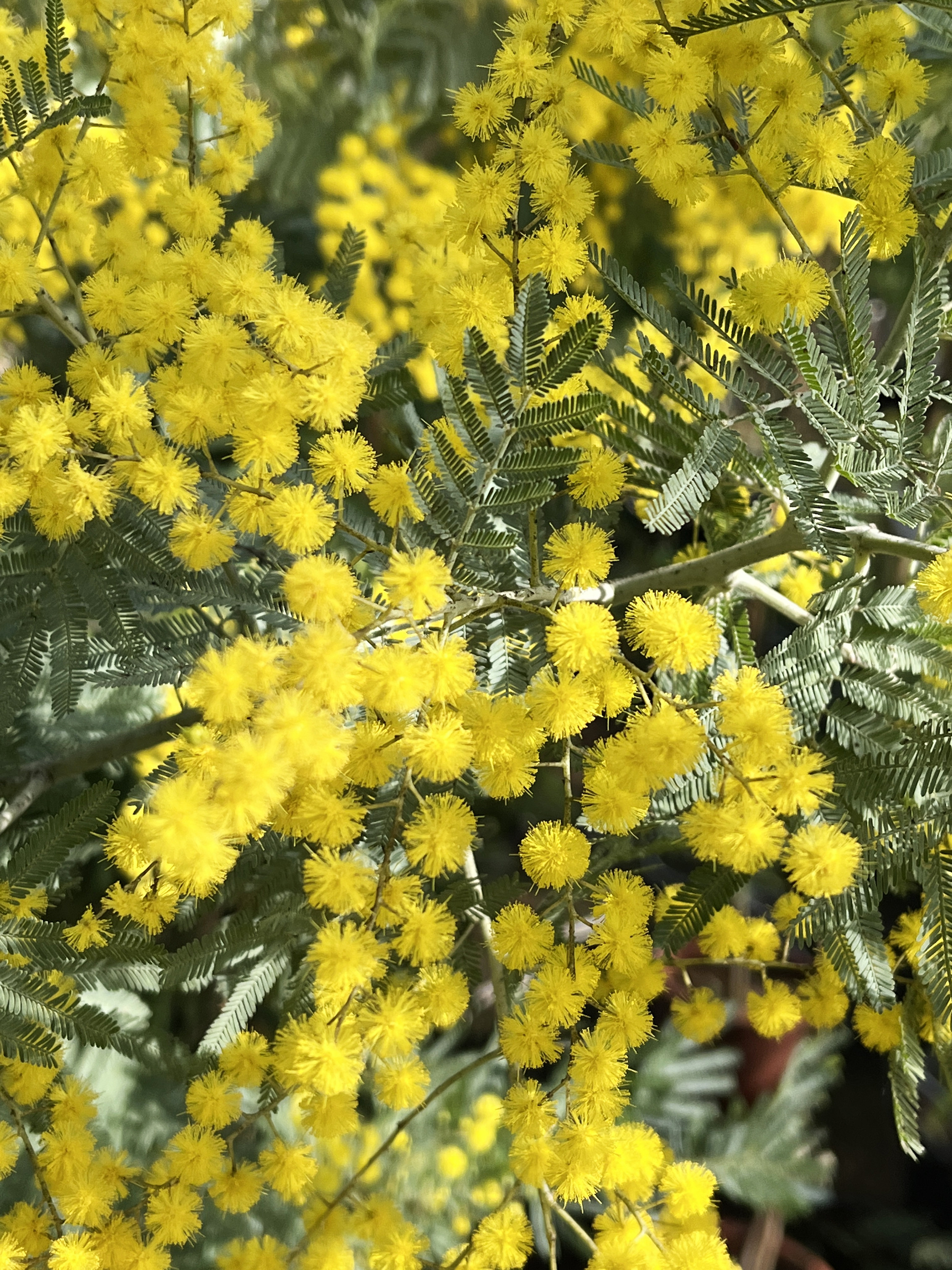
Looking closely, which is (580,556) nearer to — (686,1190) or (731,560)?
(731,560)

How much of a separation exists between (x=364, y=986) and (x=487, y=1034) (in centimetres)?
73

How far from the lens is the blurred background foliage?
0.87m

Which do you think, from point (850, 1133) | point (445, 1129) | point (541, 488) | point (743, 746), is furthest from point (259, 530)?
point (850, 1133)

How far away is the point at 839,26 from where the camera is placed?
2.02 ft

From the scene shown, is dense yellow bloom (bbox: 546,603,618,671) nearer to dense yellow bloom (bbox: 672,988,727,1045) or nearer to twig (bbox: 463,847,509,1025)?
twig (bbox: 463,847,509,1025)

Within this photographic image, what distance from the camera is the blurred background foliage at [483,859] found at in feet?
2.84

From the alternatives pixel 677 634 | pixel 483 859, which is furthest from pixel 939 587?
pixel 483 859

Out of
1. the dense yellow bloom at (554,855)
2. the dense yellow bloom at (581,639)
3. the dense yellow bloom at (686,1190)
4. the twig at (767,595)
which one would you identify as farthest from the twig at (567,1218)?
the twig at (767,595)

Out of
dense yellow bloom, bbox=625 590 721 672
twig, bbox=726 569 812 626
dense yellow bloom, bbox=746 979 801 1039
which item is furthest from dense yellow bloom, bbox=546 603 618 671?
dense yellow bloom, bbox=746 979 801 1039

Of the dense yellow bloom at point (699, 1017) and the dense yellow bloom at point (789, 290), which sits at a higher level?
the dense yellow bloom at point (789, 290)

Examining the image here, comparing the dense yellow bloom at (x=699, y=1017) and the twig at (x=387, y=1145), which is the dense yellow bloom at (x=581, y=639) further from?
the dense yellow bloom at (x=699, y=1017)

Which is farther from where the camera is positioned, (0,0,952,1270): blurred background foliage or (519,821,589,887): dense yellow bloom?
(0,0,952,1270): blurred background foliage

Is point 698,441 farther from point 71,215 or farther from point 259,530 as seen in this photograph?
point 71,215

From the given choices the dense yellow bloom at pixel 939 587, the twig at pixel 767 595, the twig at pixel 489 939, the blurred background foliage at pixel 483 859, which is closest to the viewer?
the dense yellow bloom at pixel 939 587
